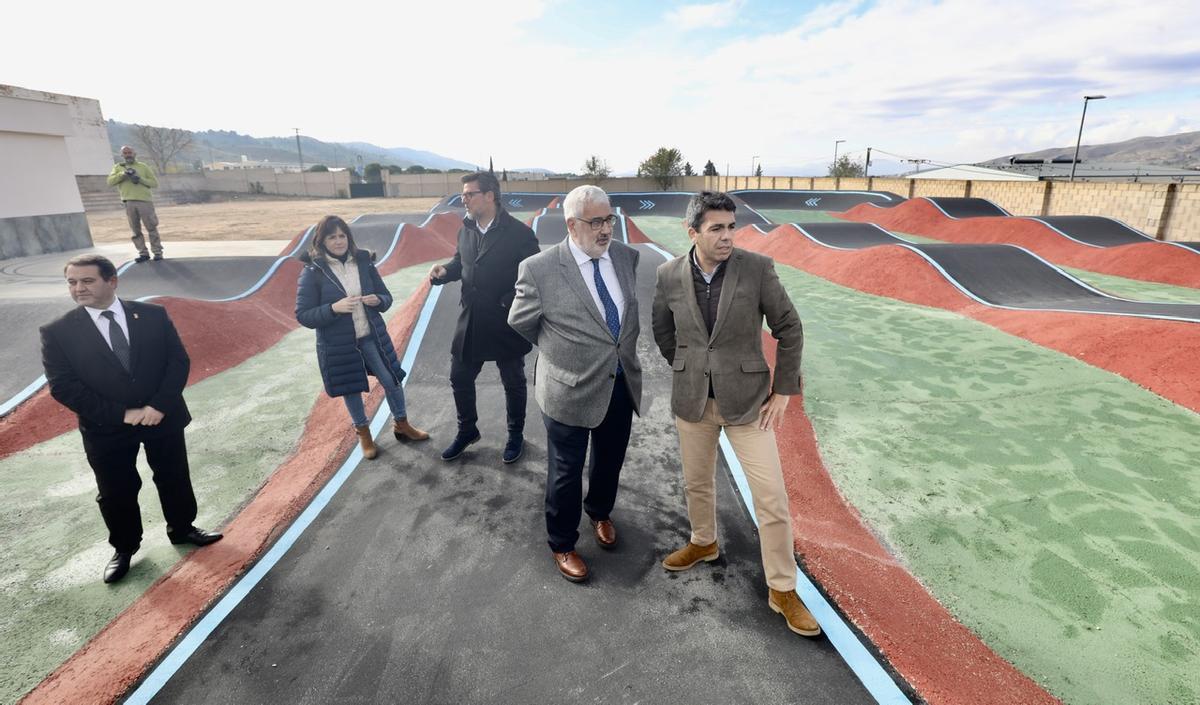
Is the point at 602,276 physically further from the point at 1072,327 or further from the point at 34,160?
the point at 34,160

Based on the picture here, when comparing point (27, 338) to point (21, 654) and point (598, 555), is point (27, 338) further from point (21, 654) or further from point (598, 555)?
point (598, 555)

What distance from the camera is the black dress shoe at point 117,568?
141 inches

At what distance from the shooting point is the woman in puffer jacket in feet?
15.1

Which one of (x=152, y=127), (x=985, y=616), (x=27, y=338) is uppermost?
(x=152, y=127)

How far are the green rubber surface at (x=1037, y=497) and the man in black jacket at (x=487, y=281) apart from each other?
3.21 m

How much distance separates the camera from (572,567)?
11.4ft

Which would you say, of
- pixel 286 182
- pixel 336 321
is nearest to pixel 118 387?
pixel 336 321

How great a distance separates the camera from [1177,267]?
45.0ft

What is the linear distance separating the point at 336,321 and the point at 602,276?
279cm

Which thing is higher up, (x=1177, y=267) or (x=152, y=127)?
(x=152, y=127)

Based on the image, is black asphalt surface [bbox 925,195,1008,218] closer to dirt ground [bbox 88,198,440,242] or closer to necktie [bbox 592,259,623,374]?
necktie [bbox 592,259,623,374]

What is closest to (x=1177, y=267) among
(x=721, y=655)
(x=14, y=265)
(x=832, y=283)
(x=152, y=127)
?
(x=832, y=283)

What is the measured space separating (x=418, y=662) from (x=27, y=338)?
9015 mm

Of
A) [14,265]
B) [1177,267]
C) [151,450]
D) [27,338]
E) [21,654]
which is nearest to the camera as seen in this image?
[21,654]
